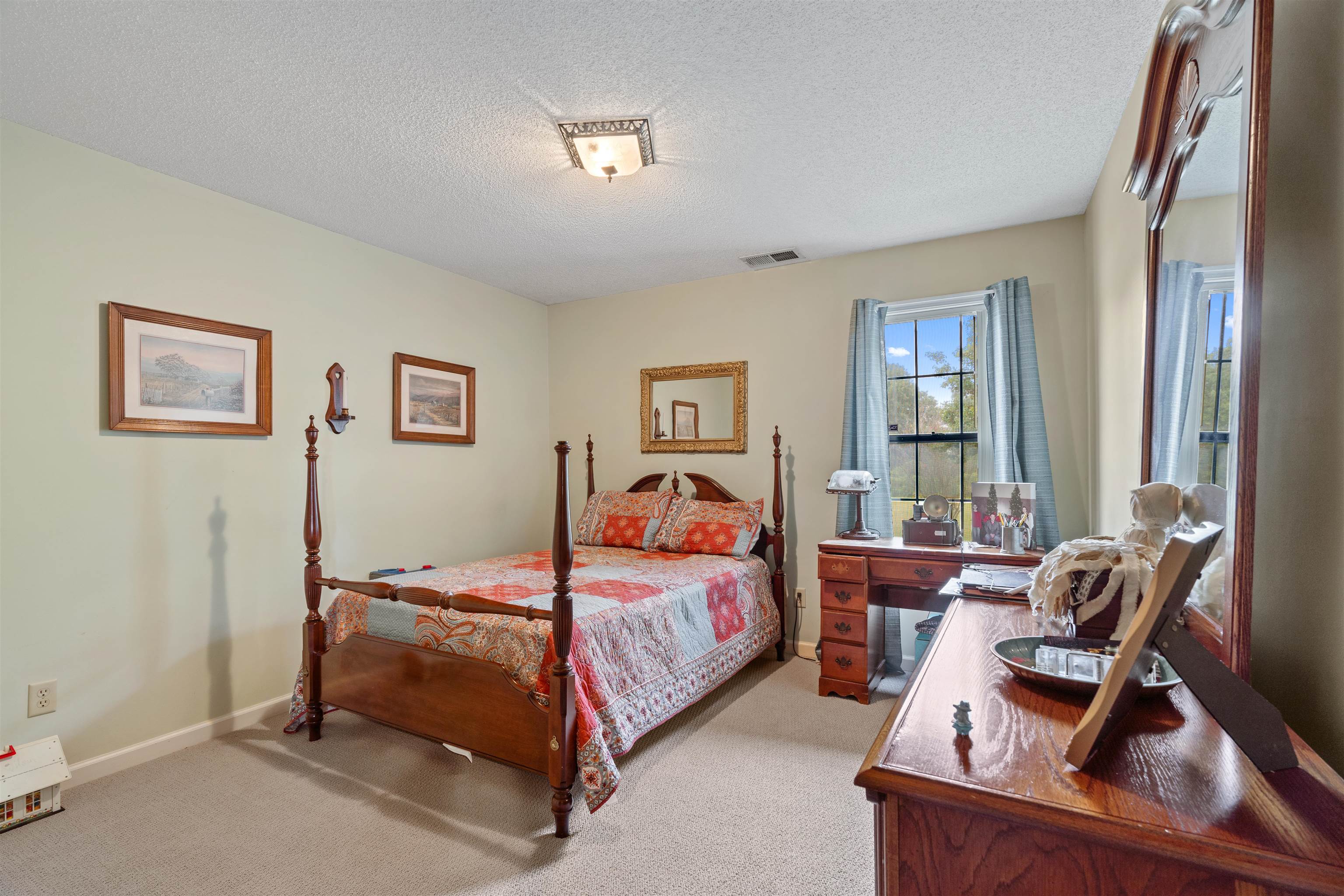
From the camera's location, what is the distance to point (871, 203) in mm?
3111

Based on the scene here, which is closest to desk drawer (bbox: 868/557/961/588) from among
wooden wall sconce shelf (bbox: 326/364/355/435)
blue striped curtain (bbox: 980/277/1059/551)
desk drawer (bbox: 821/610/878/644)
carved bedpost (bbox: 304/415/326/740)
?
desk drawer (bbox: 821/610/878/644)

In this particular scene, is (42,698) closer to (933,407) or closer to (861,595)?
(861,595)

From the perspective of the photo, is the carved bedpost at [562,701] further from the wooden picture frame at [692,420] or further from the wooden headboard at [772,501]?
the wooden picture frame at [692,420]

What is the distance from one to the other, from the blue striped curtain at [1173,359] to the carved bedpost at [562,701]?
1607 mm

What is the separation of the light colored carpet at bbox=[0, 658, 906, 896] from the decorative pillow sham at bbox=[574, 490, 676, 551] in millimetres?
1442

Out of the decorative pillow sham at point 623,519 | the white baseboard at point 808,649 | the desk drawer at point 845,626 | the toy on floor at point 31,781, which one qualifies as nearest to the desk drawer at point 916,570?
the desk drawer at point 845,626

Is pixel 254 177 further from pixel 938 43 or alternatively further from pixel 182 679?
pixel 938 43

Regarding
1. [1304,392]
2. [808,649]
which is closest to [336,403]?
[808,649]

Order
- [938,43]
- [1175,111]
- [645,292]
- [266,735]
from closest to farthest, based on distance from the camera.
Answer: [1175,111] < [938,43] < [266,735] < [645,292]

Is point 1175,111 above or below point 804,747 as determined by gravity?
above

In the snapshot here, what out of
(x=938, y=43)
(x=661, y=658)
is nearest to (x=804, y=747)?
(x=661, y=658)

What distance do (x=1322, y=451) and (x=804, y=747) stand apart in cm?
230

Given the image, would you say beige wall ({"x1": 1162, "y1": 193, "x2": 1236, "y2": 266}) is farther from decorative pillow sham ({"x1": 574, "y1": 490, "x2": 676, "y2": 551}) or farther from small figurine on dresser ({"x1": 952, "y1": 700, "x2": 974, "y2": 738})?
decorative pillow sham ({"x1": 574, "y1": 490, "x2": 676, "y2": 551})

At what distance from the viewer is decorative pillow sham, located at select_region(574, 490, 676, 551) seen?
409 centimetres
